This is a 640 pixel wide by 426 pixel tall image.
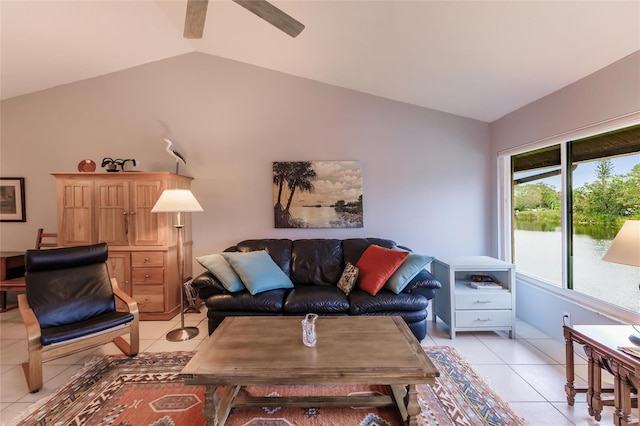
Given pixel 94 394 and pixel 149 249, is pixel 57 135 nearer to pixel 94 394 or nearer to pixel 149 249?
pixel 149 249

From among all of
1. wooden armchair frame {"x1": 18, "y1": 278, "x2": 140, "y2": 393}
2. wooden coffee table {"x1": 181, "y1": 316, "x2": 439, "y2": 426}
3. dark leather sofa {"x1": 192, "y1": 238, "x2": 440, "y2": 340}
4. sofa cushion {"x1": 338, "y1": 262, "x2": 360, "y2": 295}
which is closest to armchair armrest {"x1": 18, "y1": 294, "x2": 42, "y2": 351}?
wooden armchair frame {"x1": 18, "y1": 278, "x2": 140, "y2": 393}

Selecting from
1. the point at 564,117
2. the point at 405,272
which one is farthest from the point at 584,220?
the point at 405,272

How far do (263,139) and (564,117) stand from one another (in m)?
3.28

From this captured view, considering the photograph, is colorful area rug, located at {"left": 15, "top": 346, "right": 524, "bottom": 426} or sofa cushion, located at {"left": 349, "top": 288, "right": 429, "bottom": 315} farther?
sofa cushion, located at {"left": 349, "top": 288, "right": 429, "bottom": 315}

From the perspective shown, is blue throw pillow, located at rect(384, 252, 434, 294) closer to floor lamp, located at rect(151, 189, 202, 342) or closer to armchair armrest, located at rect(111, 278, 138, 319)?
floor lamp, located at rect(151, 189, 202, 342)

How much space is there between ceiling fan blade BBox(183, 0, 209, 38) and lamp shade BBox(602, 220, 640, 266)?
2.76 metres

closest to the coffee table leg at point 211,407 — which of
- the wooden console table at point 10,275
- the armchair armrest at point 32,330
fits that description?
the armchair armrest at point 32,330

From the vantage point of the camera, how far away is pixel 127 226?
3.41 metres

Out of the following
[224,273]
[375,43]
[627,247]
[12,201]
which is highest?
[375,43]

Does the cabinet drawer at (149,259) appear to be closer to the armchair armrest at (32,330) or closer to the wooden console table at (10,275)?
the armchair armrest at (32,330)

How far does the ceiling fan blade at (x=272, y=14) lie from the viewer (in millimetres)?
1781

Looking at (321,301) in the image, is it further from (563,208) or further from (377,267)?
(563,208)

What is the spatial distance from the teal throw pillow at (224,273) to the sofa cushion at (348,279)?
1.03 meters

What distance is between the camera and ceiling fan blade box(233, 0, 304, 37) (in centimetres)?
178
